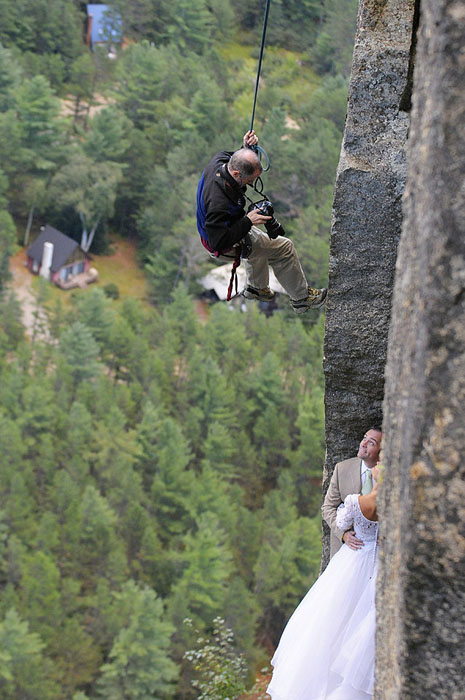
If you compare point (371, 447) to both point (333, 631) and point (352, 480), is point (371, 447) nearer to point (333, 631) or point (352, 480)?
point (352, 480)

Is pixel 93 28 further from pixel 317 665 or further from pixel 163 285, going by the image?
pixel 317 665

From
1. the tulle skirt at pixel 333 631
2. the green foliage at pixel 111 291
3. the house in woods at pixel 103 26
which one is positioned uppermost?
the house in woods at pixel 103 26

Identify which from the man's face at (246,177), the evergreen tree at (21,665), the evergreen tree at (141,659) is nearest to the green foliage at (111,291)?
the evergreen tree at (141,659)

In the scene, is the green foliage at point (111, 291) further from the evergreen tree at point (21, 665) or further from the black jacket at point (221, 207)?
the black jacket at point (221, 207)

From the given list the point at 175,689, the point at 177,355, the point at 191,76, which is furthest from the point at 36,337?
the point at 191,76

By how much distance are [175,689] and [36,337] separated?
18405 millimetres

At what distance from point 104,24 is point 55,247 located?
73.2ft

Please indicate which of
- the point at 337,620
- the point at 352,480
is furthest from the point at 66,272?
the point at 337,620

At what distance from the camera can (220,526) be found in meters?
24.6

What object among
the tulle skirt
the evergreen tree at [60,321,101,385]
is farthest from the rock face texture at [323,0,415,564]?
the evergreen tree at [60,321,101,385]

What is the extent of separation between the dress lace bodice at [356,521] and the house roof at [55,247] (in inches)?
1504

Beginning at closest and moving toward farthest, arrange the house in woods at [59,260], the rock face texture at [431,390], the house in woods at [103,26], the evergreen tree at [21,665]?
the rock face texture at [431,390]
the evergreen tree at [21,665]
the house in woods at [59,260]
the house in woods at [103,26]

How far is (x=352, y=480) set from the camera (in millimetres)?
5434

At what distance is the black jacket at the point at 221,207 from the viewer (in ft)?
18.8
